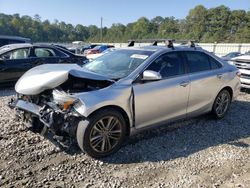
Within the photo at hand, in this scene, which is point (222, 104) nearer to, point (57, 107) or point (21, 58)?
point (57, 107)

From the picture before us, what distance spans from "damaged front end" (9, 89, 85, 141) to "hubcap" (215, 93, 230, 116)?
3267 millimetres

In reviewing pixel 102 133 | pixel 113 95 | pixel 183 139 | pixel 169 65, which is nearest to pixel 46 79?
pixel 113 95

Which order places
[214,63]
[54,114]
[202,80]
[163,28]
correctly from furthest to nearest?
[163,28]
[214,63]
[202,80]
[54,114]

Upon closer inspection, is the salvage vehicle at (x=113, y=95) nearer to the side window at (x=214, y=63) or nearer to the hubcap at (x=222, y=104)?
the side window at (x=214, y=63)

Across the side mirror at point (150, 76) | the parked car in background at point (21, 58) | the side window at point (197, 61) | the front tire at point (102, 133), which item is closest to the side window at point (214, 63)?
the side window at point (197, 61)

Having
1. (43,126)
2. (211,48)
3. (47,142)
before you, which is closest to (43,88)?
(43,126)

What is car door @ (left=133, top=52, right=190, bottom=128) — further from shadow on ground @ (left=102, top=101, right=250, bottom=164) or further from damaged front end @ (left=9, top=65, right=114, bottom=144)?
damaged front end @ (left=9, top=65, right=114, bottom=144)

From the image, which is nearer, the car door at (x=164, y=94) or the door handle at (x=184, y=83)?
the car door at (x=164, y=94)

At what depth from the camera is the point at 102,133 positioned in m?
4.03

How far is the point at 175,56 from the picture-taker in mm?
5055

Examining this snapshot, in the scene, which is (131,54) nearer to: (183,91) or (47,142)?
(183,91)

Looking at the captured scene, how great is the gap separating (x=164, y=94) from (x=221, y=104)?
1947mm

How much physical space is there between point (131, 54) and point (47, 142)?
2033mm

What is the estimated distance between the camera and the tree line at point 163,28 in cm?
6756
